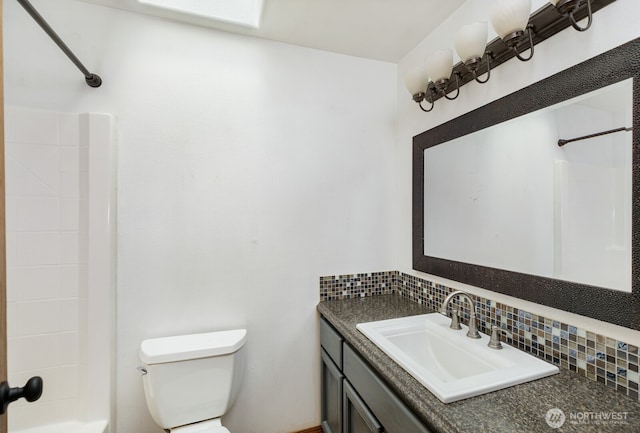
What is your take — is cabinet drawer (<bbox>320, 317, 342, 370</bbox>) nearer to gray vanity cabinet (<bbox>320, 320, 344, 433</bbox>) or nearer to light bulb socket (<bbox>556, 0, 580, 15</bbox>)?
gray vanity cabinet (<bbox>320, 320, 344, 433</bbox>)

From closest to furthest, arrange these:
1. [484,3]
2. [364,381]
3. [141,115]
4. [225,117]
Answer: [364,381] < [484,3] < [141,115] < [225,117]

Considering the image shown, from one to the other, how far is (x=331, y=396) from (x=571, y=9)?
192 centimetres

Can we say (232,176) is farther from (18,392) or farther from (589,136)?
(589,136)

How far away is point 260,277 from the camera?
5.42 feet

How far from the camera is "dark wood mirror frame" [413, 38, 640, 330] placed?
0.81m

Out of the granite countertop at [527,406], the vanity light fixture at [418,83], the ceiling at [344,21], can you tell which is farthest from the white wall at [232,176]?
the granite countertop at [527,406]

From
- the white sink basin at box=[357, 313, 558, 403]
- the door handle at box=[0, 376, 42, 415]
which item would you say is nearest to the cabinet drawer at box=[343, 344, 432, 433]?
the white sink basin at box=[357, 313, 558, 403]

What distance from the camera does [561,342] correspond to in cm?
99

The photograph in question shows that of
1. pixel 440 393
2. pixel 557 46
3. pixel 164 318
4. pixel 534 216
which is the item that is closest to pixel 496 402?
pixel 440 393

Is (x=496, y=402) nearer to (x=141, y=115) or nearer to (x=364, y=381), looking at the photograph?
(x=364, y=381)

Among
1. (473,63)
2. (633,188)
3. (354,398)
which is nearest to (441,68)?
(473,63)

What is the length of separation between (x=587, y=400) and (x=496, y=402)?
9.8 inches

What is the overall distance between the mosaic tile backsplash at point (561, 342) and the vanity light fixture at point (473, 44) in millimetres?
976

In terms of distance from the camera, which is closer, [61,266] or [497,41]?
[497,41]
